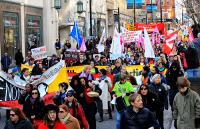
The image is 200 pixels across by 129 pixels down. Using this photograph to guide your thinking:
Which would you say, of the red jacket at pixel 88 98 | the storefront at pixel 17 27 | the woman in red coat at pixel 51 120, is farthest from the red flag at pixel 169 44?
the woman in red coat at pixel 51 120

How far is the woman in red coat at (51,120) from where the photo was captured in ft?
23.6

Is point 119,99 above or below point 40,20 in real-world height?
below

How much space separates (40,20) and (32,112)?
28.3 meters

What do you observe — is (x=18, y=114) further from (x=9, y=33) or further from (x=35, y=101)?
(x=9, y=33)

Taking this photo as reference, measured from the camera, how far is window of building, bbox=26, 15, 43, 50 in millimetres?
34928

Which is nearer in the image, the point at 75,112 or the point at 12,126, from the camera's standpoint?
the point at 12,126

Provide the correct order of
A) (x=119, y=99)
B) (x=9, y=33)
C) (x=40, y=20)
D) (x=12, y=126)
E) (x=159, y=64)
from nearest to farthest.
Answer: (x=12, y=126) → (x=119, y=99) → (x=159, y=64) → (x=9, y=33) → (x=40, y=20)

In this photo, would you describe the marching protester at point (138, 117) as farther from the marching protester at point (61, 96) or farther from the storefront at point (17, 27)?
the storefront at point (17, 27)

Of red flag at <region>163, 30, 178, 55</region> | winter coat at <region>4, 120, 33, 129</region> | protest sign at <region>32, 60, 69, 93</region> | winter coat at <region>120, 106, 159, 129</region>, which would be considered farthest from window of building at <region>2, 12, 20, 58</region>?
winter coat at <region>120, 106, 159, 129</region>

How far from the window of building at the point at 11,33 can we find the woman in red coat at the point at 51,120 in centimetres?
2387

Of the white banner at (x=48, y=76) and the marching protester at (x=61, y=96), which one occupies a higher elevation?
the white banner at (x=48, y=76)

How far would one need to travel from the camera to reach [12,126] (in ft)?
23.6

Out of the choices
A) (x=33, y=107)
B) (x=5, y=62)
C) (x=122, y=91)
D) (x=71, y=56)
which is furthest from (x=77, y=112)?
(x=5, y=62)

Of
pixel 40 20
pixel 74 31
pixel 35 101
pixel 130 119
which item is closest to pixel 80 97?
pixel 35 101
